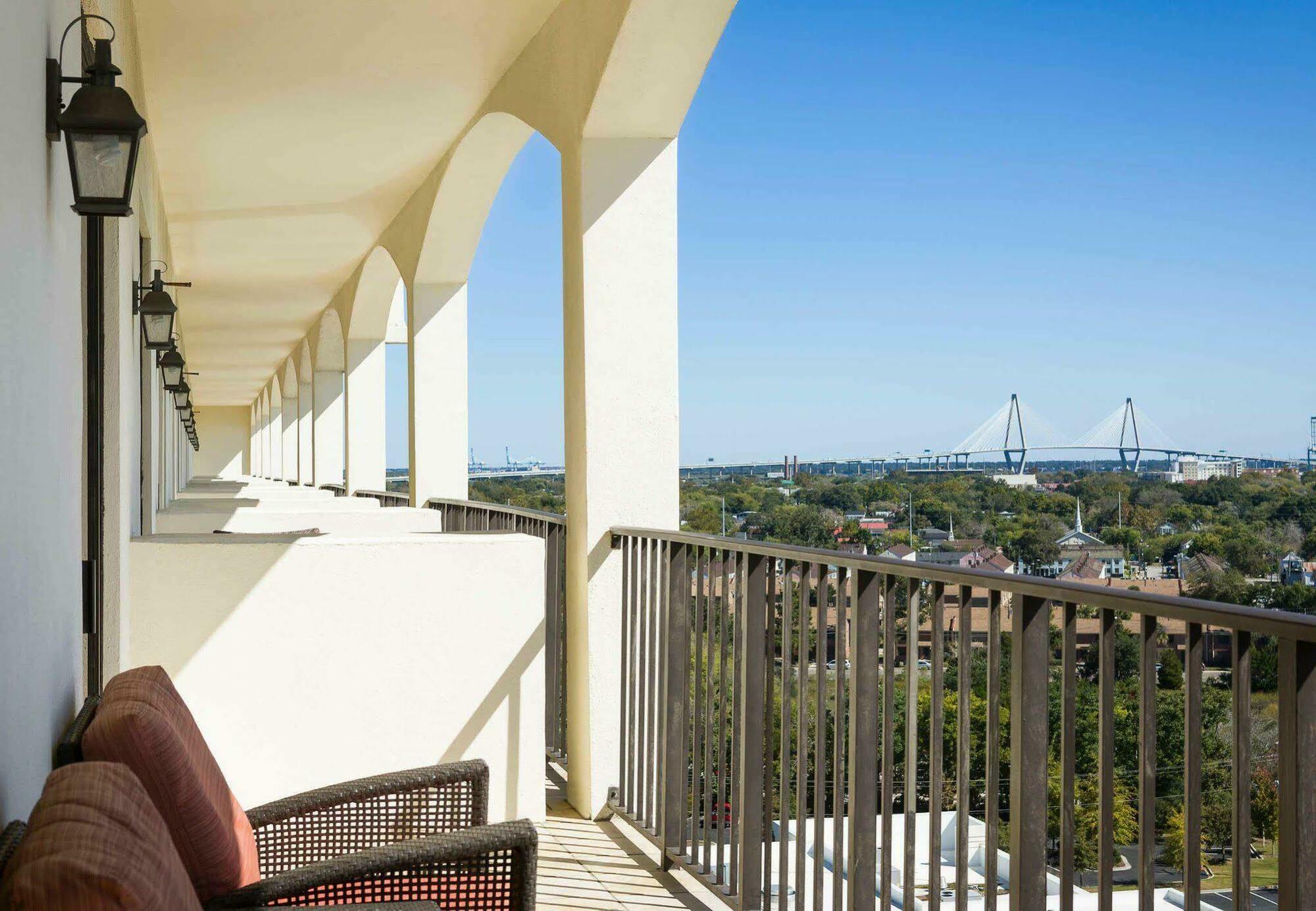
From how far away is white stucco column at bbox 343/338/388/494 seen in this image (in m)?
10.6

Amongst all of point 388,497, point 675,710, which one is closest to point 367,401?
point 388,497

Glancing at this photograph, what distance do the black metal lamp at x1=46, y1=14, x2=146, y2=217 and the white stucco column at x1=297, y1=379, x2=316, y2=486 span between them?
12.4 meters

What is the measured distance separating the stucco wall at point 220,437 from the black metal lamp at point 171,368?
22648mm

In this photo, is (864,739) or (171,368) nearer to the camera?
(864,739)

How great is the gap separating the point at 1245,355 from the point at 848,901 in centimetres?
3127

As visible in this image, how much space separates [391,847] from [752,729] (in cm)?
119

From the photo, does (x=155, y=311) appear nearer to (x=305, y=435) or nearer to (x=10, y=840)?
(x=10, y=840)

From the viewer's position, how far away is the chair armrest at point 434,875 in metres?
1.66

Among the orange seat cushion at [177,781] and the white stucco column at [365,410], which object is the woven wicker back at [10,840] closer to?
the orange seat cushion at [177,781]

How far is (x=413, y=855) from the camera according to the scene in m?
1.72

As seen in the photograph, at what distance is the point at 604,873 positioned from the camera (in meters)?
3.18

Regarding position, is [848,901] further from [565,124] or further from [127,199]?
[565,124]

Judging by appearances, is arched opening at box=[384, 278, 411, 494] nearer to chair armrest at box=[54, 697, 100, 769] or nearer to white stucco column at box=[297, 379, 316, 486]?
white stucco column at box=[297, 379, 316, 486]

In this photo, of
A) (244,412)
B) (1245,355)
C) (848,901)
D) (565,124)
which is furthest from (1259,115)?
(848,901)
